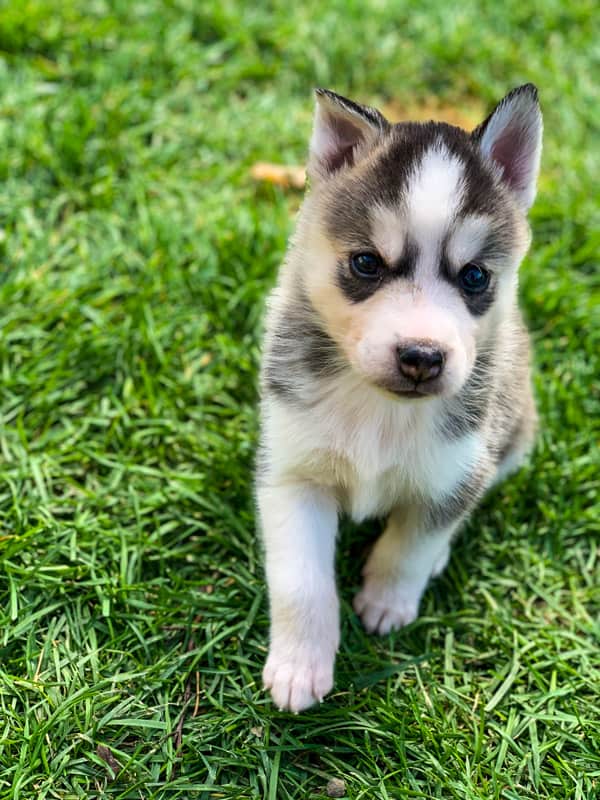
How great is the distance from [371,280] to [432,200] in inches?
13.6

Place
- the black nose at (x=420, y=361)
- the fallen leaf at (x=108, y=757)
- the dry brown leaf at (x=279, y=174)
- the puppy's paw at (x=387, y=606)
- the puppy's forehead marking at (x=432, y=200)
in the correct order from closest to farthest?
1. the black nose at (x=420, y=361)
2. the puppy's forehead marking at (x=432, y=200)
3. the fallen leaf at (x=108, y=757)
4. the puppy's paw at (x=387, y=606)
5. the dry brown leaf at (x=279, y=174)

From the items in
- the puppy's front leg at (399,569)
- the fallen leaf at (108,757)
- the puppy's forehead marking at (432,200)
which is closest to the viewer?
the puppy's forehead marking at (432,200)

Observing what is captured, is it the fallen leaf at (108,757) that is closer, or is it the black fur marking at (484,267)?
the black fur marking at (484,267)

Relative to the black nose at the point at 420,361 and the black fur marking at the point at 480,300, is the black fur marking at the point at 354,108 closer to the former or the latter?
the black fur marking at the point at 480,300

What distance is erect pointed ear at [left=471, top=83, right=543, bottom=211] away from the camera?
3.56m

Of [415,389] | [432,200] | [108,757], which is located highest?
[432,200]

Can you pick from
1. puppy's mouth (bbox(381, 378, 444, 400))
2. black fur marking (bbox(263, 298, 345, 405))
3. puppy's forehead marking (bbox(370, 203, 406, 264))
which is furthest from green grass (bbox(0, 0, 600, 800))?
puppy's forehead marking (bbox(370, 203, 406, 264))

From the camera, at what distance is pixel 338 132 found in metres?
3.69

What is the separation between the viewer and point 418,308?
3168 mm

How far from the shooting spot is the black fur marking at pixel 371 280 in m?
3.25

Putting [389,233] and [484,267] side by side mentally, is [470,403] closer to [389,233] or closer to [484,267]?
[484,267]

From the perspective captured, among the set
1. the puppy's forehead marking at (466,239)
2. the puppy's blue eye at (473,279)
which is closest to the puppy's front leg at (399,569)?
the puppy's blue eye at (473,279)

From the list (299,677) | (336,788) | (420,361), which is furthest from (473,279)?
(336,788)

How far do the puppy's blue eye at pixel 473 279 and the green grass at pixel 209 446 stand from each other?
154 centimetres
